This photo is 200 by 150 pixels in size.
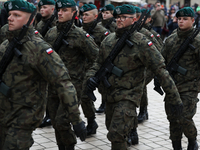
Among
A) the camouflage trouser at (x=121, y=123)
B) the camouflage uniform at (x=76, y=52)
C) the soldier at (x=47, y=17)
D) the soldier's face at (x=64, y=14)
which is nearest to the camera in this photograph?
the camouflage trouser at (x=121, y=123)

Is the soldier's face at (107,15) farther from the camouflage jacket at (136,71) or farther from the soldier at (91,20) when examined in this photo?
the camouflage jacket at (136,71)

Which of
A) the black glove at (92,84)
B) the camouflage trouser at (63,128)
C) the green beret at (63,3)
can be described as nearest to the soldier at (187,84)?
the black glove at (92,84)

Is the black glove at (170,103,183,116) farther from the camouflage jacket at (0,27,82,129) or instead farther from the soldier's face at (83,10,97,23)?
the soldier's face at (83,10,97,23)

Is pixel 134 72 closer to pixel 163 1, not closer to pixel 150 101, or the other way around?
pixel 150 101

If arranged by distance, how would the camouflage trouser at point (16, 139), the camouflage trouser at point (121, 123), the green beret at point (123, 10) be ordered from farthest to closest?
the green beret at point (123, 10), the camouflage trouser at point (121, 123), the camouflage trouser at point (16, 139)

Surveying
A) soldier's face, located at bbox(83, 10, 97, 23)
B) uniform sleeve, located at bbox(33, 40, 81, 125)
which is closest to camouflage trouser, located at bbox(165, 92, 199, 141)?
uniform sleeve, located at bbox(33, 40, 81, 125)

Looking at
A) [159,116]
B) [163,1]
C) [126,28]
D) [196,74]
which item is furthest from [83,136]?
[163,1]

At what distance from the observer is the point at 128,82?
4.35m

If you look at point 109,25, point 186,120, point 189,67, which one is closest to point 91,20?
point 109,25

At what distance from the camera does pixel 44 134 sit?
6086 mm

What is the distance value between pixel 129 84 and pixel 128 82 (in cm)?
3

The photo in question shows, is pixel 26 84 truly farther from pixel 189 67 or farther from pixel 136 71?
pixel 189 67

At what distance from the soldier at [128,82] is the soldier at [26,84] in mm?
1062

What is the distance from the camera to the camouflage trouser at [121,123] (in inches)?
166
